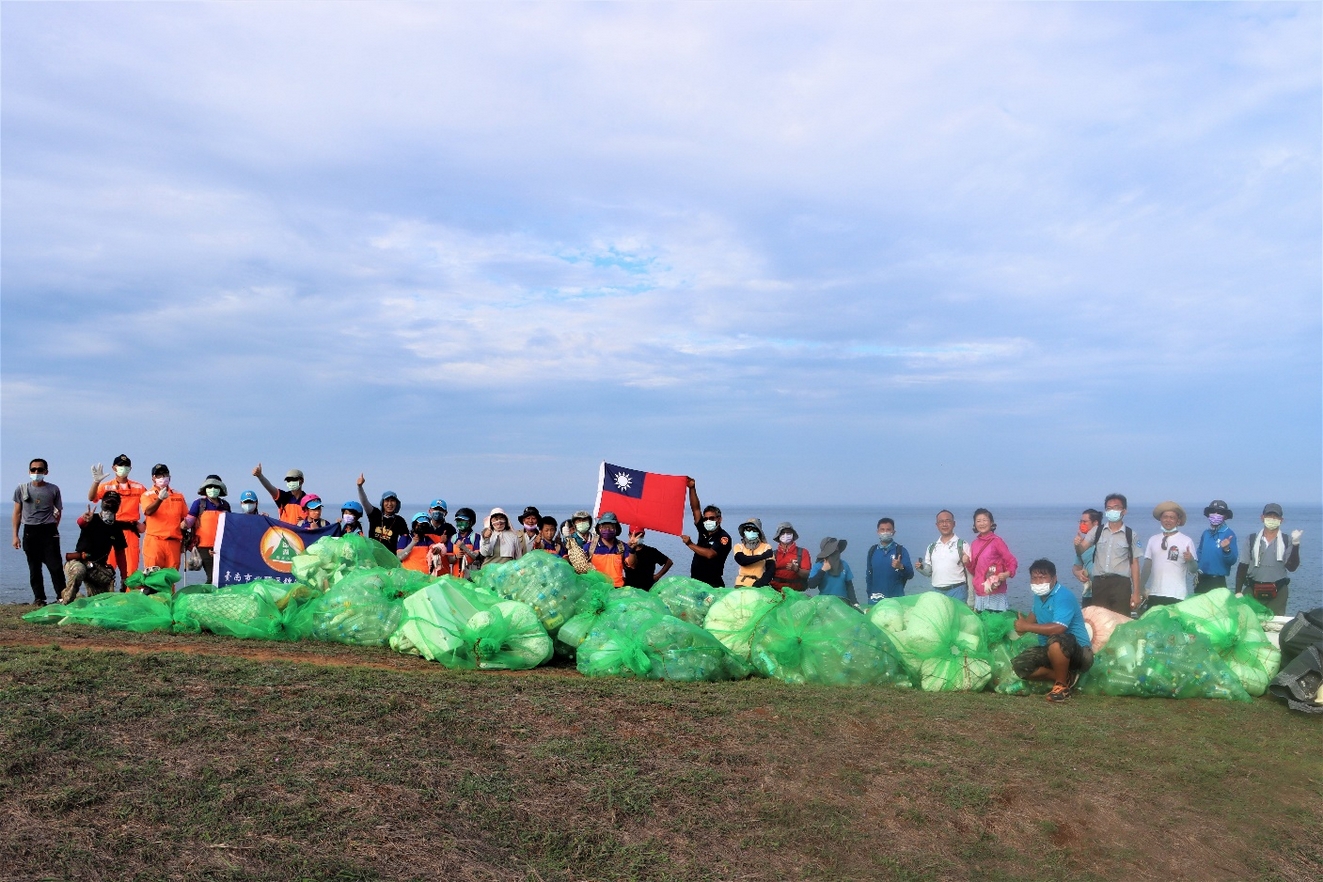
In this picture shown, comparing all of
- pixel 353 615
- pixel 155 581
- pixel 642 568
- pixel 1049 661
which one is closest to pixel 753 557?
pixel 642 568

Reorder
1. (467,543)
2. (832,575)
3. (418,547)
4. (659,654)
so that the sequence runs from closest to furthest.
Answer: (659,654) → (832,575) → (467,543) → (418,547)

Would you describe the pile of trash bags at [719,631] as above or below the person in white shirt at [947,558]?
below

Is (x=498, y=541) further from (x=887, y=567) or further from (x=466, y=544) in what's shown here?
(x=887, y=567)

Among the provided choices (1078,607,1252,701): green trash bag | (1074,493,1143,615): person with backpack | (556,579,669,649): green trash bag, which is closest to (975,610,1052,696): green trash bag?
(1078,607,1252,701): green trash bag

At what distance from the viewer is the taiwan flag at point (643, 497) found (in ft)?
37.4

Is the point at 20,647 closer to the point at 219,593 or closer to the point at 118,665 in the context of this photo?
the point at 118,665

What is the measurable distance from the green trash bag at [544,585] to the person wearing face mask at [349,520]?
3.14 meters

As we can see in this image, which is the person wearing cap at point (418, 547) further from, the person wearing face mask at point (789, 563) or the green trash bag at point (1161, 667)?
the green trash bag at point (1161, 667)

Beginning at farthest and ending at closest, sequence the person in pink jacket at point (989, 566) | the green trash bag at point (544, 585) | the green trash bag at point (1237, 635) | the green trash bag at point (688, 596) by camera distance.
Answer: the person in pink jacket at point (989, 566)
the green trash bag at point (688, 596)
the green trash bag at point (544, 585)
the green trash bag at point (1237, 635)

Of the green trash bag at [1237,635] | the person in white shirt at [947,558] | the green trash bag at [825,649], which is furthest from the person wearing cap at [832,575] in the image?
the green trash bag at [1237,635]

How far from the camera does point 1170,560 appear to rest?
941 centimetres

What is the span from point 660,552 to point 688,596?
1328 millimetres

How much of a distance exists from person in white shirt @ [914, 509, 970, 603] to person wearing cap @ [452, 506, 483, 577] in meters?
4.54

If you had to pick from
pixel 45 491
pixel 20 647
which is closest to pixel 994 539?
pixel 20 647
